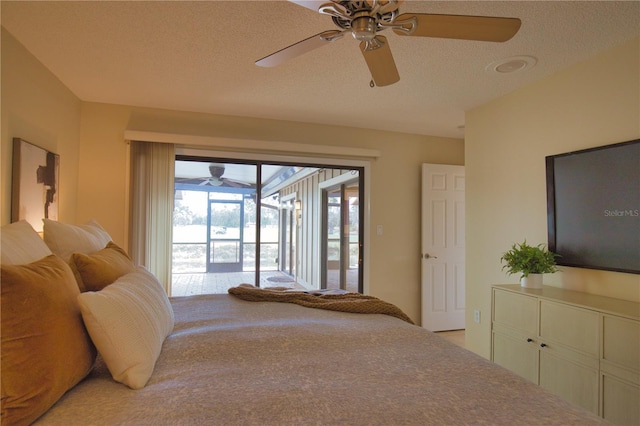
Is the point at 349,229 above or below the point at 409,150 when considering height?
below

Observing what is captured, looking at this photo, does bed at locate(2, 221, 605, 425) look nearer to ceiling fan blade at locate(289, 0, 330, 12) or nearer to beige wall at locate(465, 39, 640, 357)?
ceiling fan blade at locate(289, 0, 330, 12)

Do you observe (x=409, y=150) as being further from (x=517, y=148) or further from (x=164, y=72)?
(x=164, y=72)

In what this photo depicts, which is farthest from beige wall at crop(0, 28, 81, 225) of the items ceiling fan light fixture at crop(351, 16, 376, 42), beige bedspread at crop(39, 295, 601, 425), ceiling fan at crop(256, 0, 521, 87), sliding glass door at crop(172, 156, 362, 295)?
ceiling fan light fixture at crop(351, 16, 376, 42)

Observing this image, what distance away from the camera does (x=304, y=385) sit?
1062 mm

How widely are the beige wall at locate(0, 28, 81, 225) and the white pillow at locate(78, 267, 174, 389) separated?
1.59m

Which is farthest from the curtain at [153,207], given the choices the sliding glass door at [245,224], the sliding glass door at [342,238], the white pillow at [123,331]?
the white pillow at [123,331]

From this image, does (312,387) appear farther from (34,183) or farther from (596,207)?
(34,183)

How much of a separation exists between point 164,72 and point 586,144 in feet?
10.0

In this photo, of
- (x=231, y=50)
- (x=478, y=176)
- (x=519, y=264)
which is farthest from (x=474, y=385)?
(x=478, y=176)

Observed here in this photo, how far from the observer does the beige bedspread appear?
0.90 m

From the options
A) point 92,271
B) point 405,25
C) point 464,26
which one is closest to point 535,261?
point 464,26

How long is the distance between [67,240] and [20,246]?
45 centimetres

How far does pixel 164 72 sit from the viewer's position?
2619 millimetres

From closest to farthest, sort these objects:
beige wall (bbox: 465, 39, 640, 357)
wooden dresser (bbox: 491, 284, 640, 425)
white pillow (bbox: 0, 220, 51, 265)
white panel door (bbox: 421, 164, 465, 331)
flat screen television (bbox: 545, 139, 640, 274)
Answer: white pillow (bbox: 0, 220, 51, 265) → wooden dresser (bbox: 491, 284, 640, 425) → flat screen television (bbox: 545, 139, 640, 274) → beige wall (bbox: 465, 39, 640, 357) → white panel door (bbox: 421, 164, 465, 331)
